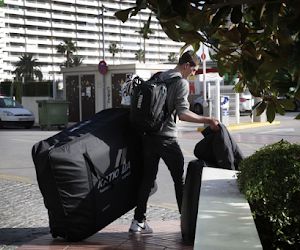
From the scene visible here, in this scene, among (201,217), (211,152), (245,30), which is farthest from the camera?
(211,152)

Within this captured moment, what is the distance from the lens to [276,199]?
A: 2.42m

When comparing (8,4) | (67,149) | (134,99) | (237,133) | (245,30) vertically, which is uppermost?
(8,4)

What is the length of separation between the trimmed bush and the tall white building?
100773mm

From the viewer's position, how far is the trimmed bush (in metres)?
2.38

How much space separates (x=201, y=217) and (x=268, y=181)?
0.45 meters

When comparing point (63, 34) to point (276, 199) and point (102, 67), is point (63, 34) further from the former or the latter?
point (276, 199)

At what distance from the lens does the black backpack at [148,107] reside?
148 inches

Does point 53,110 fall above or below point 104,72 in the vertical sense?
below

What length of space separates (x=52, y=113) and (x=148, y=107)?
51.7ft

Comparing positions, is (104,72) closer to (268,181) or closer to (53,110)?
(53,110)

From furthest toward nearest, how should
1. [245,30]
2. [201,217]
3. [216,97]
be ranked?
1. [216,97]
2. [201,217]
3. [245,30]

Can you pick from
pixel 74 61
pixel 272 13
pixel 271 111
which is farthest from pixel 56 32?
pixel 272 13

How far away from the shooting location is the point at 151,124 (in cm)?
378

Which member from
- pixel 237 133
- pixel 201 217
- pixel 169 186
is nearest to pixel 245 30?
pixel 201 217
